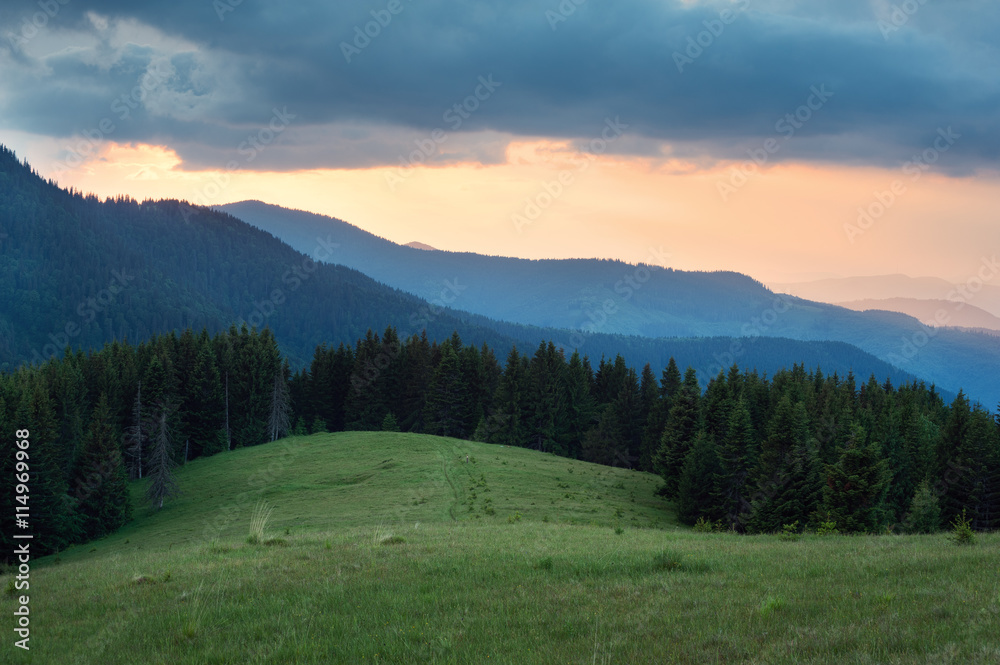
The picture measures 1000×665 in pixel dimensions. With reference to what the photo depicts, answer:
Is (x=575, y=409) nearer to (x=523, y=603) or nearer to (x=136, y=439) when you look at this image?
(x=136, y=439)

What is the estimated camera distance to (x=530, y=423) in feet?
301

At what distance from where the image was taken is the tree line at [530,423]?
158 ft

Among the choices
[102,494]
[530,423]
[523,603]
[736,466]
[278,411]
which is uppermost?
[523,603]

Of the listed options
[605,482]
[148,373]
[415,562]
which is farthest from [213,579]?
[148,373]

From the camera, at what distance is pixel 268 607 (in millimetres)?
12586

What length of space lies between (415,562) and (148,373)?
7970cm

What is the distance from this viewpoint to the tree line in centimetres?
4819

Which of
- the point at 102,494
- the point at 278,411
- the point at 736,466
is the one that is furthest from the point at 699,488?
the point at 278,411

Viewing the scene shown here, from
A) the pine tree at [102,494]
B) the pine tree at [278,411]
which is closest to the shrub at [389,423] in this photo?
the pine tree at [278,411]

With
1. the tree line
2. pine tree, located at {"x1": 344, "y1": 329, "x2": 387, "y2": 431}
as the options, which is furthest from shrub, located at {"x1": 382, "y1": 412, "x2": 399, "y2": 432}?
pine tree, located at {"x1": 344, "y1": 329, "x2": 387, "y2": 431}

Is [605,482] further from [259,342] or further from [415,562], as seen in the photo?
[259,342]

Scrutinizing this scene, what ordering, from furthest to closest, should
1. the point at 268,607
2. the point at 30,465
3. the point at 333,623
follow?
the point at 30,465, the point at 268,607, the point at 333,623

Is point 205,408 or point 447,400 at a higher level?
point 447,400

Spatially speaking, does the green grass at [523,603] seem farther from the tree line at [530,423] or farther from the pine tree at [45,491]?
the pine tree at [45,491]
